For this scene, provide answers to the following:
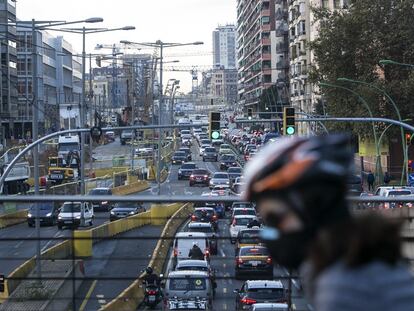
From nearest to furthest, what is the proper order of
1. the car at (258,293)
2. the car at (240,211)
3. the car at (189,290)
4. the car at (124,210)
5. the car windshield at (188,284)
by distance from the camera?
the car at (189,290) < the car windshield at (188,284) < the car at (124,210) < the car at (240,211) < the car at (258,293)

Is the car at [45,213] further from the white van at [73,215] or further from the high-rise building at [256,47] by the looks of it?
the high-rise building at [256,47]

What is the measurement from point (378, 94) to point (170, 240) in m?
43.7

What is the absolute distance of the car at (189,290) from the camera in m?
6.48

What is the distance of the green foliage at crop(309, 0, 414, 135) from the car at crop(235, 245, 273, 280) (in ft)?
142

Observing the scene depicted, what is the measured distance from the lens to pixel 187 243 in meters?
6.31

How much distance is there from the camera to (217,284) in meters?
6.68

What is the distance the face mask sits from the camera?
1.93m

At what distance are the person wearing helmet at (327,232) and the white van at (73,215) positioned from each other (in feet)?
14.4

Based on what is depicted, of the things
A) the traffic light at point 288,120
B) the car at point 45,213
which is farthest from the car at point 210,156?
the car at point 45,213

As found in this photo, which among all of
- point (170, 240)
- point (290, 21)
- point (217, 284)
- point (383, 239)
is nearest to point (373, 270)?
point (383, 239)

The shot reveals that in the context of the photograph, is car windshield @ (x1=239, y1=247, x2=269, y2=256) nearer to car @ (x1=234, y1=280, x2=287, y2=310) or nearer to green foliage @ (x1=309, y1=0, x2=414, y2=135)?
car @ (x1=234, y1=280, x2=287, y2=310)

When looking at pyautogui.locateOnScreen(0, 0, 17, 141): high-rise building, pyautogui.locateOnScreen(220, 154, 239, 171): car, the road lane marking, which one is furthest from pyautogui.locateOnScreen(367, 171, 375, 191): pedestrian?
pyautogui.locateOnScreen(0, 0, 17, 141): high-rise building

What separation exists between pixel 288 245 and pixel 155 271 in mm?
4471

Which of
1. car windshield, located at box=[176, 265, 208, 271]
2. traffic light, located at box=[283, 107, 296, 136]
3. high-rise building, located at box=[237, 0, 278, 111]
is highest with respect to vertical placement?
high-rise building, located at box=[237, 0, 278, 111]
